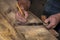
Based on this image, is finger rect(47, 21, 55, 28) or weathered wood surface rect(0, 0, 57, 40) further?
finger rect(47, 21, 55, 28)

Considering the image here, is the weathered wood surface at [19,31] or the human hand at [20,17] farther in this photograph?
the human hand at [20,17]

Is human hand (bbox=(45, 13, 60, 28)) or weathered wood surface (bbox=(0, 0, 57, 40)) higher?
weathered wood surface (bbox=(0, 0, 57, 40))

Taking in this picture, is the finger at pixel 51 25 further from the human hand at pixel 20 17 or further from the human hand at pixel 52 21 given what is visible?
the human hand at pixel 20 17

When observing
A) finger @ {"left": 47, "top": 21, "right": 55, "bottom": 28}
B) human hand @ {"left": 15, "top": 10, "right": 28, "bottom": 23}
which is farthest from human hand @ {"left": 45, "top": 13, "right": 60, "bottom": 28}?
human hand @ {"left": 15, "top": 10, "right": 28, "bottom": 23}

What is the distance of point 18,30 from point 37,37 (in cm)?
12

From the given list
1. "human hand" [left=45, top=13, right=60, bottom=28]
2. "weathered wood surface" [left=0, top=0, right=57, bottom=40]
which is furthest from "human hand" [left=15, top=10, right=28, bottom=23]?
"human hand" [left=45, top=13, right=60, bottom=28]

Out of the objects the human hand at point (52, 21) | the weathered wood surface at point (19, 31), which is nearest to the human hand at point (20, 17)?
the weathered wood surface at point (19, 31)

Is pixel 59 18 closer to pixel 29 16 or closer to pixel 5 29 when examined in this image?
pixel 29 16

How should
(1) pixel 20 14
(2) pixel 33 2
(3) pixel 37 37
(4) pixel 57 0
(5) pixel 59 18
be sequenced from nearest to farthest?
(3) pixel 37 37 → (1) pixel 20 14 → (5) pixel 59 18 → (4) pixel 57 0 → (2) pixel 33 2

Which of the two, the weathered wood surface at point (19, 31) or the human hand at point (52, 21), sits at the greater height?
the weathered wood surface at point (19, 31)

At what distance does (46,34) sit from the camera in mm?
1022

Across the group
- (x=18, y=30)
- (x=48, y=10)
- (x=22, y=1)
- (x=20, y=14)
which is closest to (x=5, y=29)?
(x=18, y=30)

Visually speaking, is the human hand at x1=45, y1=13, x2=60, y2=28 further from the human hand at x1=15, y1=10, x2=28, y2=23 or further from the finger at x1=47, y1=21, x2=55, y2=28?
the human hand at x1=15, y1=10, x2=28, y2=23

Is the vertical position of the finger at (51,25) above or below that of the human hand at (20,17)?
below
